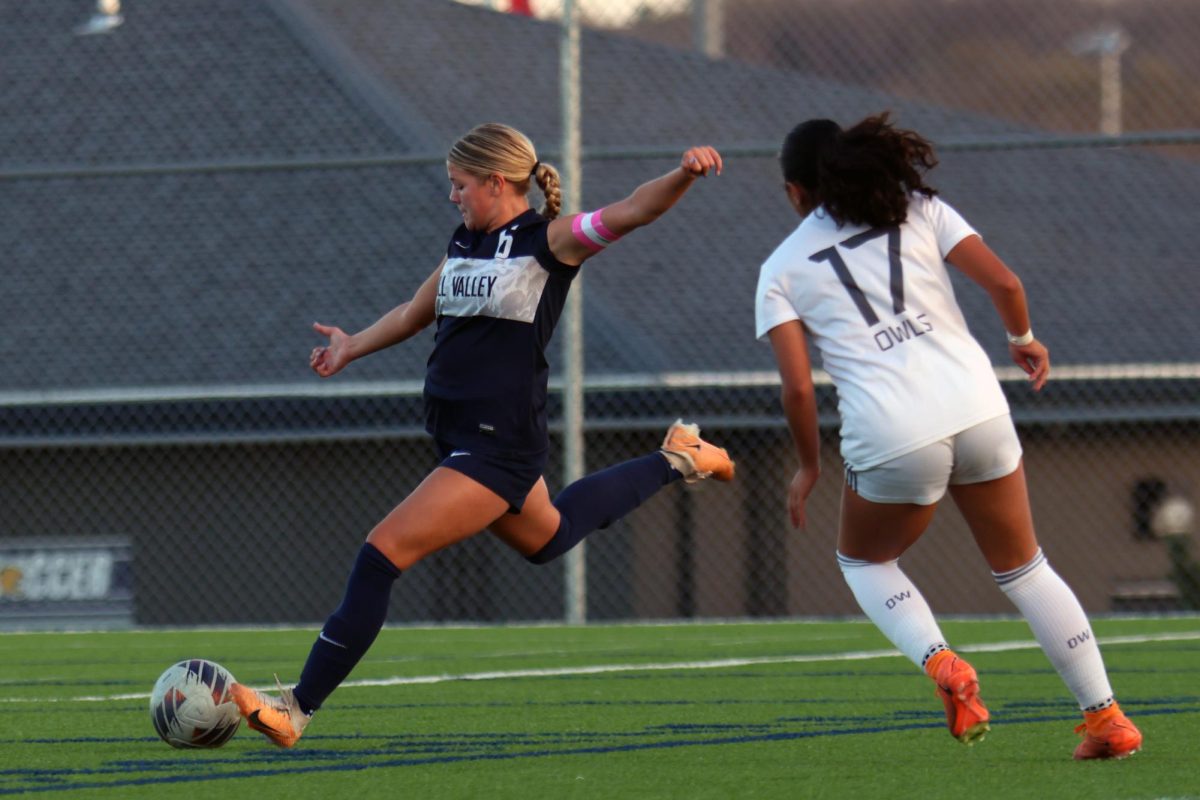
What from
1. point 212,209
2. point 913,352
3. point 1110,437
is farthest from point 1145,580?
point 913,352

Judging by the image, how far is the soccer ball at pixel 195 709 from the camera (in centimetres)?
542

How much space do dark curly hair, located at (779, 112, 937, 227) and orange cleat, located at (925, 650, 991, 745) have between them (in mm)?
1093

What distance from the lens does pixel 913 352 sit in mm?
5074

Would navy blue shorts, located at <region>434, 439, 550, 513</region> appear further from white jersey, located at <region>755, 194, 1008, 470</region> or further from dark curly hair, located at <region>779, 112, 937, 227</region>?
dark curly hair, located at <region>779, 112, 937, 227</region>

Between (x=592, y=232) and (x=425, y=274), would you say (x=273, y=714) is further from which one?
(x=425, y=274)

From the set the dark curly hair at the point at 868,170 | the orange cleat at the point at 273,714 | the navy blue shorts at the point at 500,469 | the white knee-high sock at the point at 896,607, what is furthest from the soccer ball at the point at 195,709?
the dark curly hair at the point at 868,170

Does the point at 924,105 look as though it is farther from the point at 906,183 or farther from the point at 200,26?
the point at 906,183

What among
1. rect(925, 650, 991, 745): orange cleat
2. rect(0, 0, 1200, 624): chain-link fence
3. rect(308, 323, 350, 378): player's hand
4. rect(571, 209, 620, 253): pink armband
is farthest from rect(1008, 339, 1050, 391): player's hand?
rect(0, 0, 1200, 624): chain-link fence

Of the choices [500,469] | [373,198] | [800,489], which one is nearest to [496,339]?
[500,469]

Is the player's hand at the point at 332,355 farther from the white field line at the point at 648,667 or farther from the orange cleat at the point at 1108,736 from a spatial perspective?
the orange cleat at the point at 1108,736

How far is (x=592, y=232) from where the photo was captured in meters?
5.69

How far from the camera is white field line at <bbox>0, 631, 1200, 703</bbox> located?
24.8ft

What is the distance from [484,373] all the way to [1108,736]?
6.31 ft

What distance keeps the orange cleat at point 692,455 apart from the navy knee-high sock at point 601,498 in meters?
0.04
